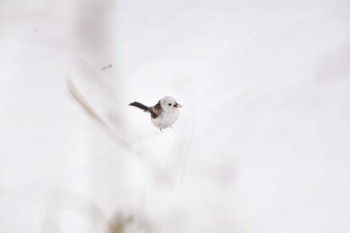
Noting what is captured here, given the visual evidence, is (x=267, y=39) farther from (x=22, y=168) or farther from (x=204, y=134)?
(x=22, y=168)

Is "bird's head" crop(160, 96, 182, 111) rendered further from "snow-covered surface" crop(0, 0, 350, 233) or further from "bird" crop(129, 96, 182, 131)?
"snow-covered surface" crop(0, 0, 350, 233)

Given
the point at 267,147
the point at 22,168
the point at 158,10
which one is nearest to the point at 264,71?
the point at 267,147

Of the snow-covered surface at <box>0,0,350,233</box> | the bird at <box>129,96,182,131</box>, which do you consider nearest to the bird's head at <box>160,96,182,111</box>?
the bird at <box>129,96,182,131</box>

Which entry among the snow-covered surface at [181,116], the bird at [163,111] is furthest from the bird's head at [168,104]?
the snow-covered surface at [181,116]

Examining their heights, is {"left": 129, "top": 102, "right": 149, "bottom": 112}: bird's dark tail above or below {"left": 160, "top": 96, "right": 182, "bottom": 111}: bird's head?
above
